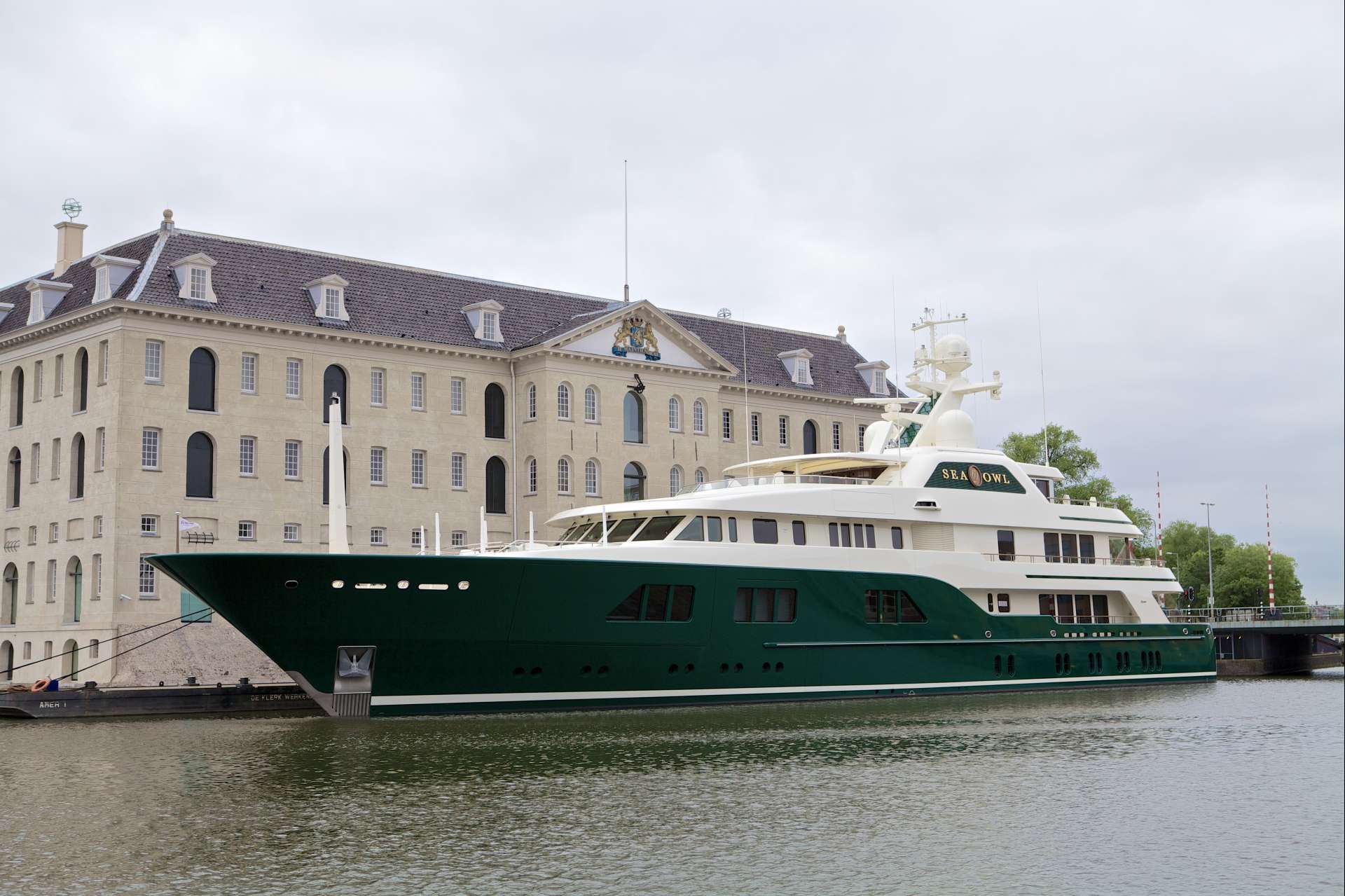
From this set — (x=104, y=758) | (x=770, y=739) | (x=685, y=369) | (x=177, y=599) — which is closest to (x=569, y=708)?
(x=770, y=739)

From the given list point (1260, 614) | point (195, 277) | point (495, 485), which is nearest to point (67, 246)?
point (195, 277)

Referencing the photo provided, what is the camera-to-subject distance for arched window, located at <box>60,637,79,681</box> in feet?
150

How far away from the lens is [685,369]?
58719 millimetres

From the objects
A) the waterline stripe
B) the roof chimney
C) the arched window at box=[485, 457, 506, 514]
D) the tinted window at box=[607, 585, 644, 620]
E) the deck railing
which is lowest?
the waterline stripe

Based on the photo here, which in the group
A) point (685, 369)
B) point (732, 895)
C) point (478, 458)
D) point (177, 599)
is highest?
point (685, 369)

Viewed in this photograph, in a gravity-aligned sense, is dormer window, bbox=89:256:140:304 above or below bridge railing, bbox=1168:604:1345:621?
above

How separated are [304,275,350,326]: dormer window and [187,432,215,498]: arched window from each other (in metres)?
6.14

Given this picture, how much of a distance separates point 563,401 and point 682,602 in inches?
819

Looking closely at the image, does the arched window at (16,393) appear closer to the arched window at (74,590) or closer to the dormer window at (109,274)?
the dormer window at (109,274)

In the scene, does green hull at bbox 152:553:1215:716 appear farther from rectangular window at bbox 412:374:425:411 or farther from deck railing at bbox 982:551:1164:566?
rectangular window at bbox 412:374:425:411

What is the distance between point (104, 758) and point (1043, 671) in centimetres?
2644

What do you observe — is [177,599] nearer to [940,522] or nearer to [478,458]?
[478,458]

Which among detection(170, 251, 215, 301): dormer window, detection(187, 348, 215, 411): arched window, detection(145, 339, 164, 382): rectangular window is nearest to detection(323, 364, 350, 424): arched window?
detection(187, 348, 215, 411): arched window

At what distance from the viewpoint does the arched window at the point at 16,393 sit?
5175cm
